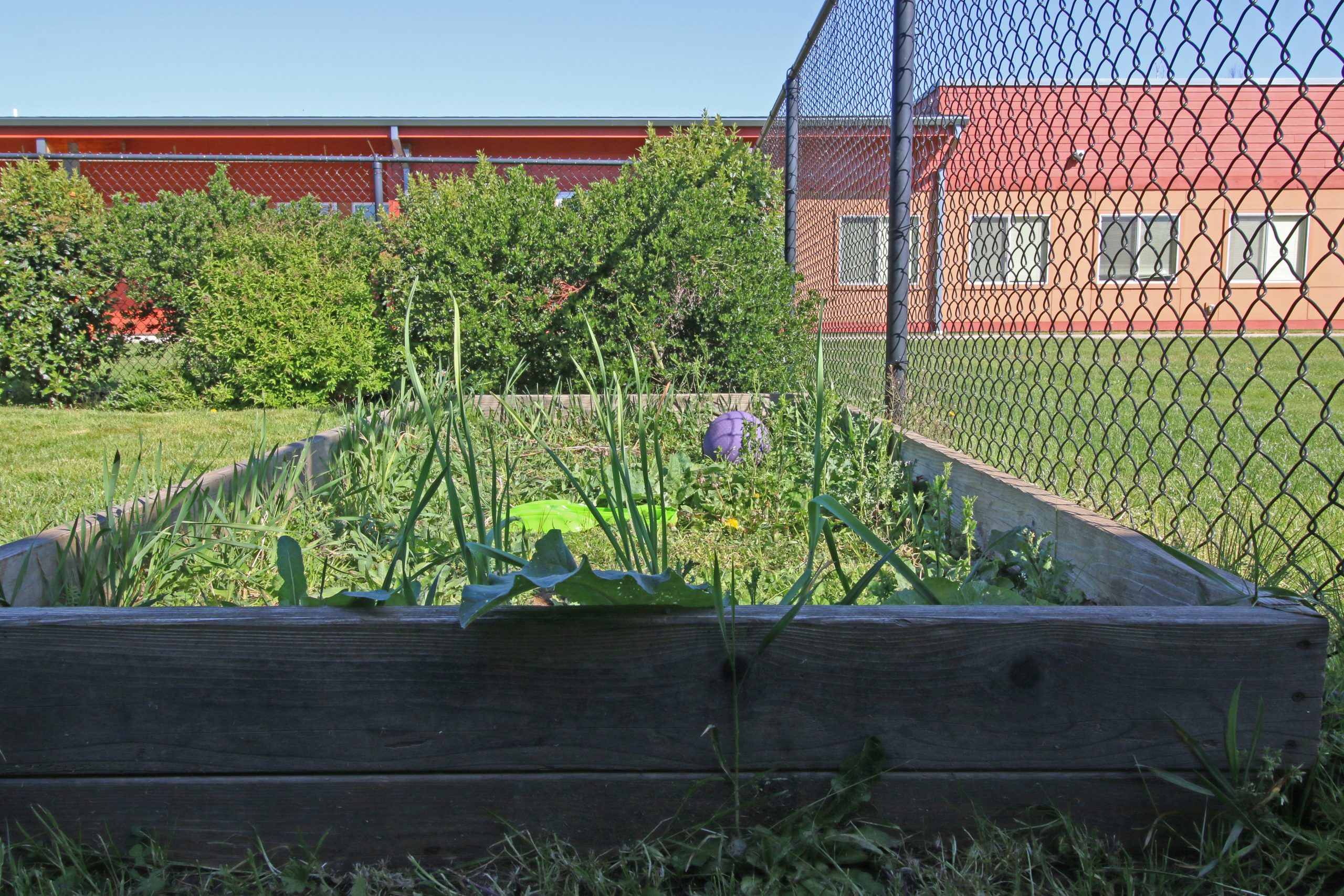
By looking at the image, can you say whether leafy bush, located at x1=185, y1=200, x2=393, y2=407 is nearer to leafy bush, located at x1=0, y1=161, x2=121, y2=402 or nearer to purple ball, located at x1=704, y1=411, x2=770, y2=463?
leafy bush, located at x1=0, y1=161, x2=121, y2=402

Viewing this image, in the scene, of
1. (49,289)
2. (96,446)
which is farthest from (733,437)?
(49,289)

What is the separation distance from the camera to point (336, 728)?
1.31 meters

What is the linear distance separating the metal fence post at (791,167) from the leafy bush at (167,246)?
4.55 metres

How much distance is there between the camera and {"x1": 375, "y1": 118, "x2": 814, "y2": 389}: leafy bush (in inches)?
217

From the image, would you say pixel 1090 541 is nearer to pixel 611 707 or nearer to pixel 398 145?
pixel 611 707

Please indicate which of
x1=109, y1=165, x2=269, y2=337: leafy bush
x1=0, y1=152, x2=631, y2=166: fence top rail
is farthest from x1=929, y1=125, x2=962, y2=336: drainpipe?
x1=109, y1=165, x2=269, y2=337: leafy bush

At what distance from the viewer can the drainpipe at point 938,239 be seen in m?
3.53

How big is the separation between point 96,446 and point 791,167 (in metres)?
4.56

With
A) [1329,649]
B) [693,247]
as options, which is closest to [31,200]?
[693,247]

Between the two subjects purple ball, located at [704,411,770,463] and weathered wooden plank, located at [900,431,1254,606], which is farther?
purple ball, located at [704,411,770,463]

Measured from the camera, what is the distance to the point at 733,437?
4.01 m

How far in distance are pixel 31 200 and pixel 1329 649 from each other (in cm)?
817

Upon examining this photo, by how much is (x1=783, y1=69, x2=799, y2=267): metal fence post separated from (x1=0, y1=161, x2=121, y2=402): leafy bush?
5.21 m

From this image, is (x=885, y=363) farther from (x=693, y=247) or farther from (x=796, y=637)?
(x=796, y=637)
